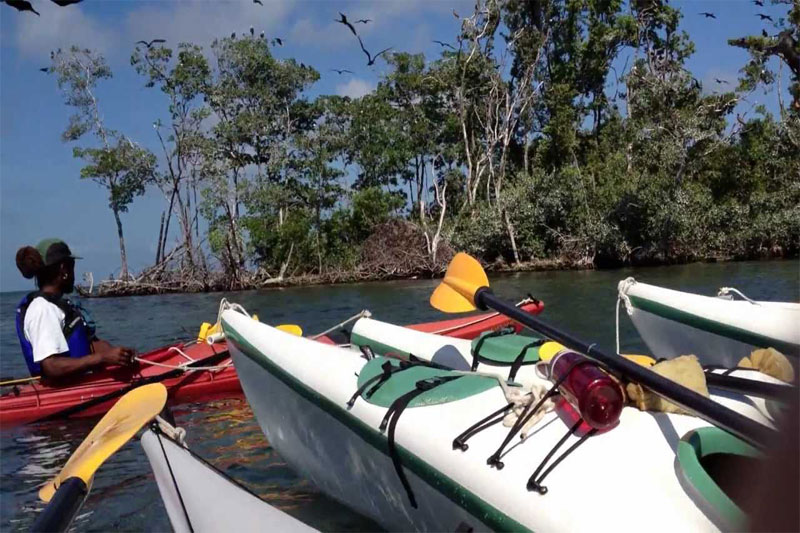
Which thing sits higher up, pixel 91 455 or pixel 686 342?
pixel 91 455

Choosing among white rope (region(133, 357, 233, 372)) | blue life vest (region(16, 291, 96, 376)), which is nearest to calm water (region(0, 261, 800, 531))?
white rope (region(133, 357, 233, 372))

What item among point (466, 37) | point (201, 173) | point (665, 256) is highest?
point (466, 37)

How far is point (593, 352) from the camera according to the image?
10.00ft

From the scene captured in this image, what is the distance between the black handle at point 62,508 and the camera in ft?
6.82

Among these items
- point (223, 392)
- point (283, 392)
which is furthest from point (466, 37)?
point (283, 392)

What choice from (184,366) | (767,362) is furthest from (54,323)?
(767,362)

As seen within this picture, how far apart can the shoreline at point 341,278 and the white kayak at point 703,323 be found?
1629cm

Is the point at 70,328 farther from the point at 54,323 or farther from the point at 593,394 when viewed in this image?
the point at 593,394

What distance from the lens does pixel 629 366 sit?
9.06ft

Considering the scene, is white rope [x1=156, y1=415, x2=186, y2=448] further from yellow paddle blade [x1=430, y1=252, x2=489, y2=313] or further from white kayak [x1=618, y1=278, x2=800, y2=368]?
white kayak [x1=618, y1=278, x2=800, y2=368]

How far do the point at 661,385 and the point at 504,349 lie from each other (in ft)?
5.09

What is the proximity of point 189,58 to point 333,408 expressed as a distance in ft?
80.3

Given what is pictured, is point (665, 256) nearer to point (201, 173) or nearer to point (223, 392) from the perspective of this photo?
point (201, 173)

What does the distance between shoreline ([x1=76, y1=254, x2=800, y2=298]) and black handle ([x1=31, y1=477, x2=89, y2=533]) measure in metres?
20.1
